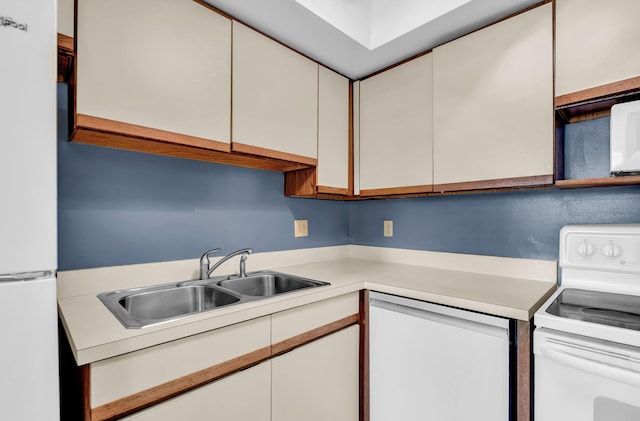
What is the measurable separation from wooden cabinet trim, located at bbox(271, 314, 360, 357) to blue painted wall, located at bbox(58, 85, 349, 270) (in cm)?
64

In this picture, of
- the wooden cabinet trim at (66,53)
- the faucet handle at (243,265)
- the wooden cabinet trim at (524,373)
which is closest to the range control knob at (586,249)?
the wooden cabinet trim at (524,373)

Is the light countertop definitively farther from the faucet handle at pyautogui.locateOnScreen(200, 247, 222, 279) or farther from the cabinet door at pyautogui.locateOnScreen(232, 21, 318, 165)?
the cabinet door at pyautogui.locateOnScreen(232, 21, 318, 165)

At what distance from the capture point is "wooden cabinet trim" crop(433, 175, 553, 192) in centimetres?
131

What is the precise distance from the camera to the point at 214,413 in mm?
1032

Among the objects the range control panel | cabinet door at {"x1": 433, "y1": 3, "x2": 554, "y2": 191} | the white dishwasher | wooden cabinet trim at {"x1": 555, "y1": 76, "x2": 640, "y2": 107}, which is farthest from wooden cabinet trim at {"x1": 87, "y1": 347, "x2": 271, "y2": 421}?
wooden cabinet trim at {"x1": 555, "y1": 76, "x2": 640, "y2": 107}

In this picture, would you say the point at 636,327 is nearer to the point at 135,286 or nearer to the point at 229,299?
the point at 229,299

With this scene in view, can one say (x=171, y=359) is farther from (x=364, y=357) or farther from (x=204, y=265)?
(x=364, y=357)

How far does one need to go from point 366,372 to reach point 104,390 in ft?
3.70

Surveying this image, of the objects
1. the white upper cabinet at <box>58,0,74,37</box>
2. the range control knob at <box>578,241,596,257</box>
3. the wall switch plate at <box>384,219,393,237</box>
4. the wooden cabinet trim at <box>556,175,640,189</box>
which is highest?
the white upper cabinet at <box>58,0,74,37</box>
